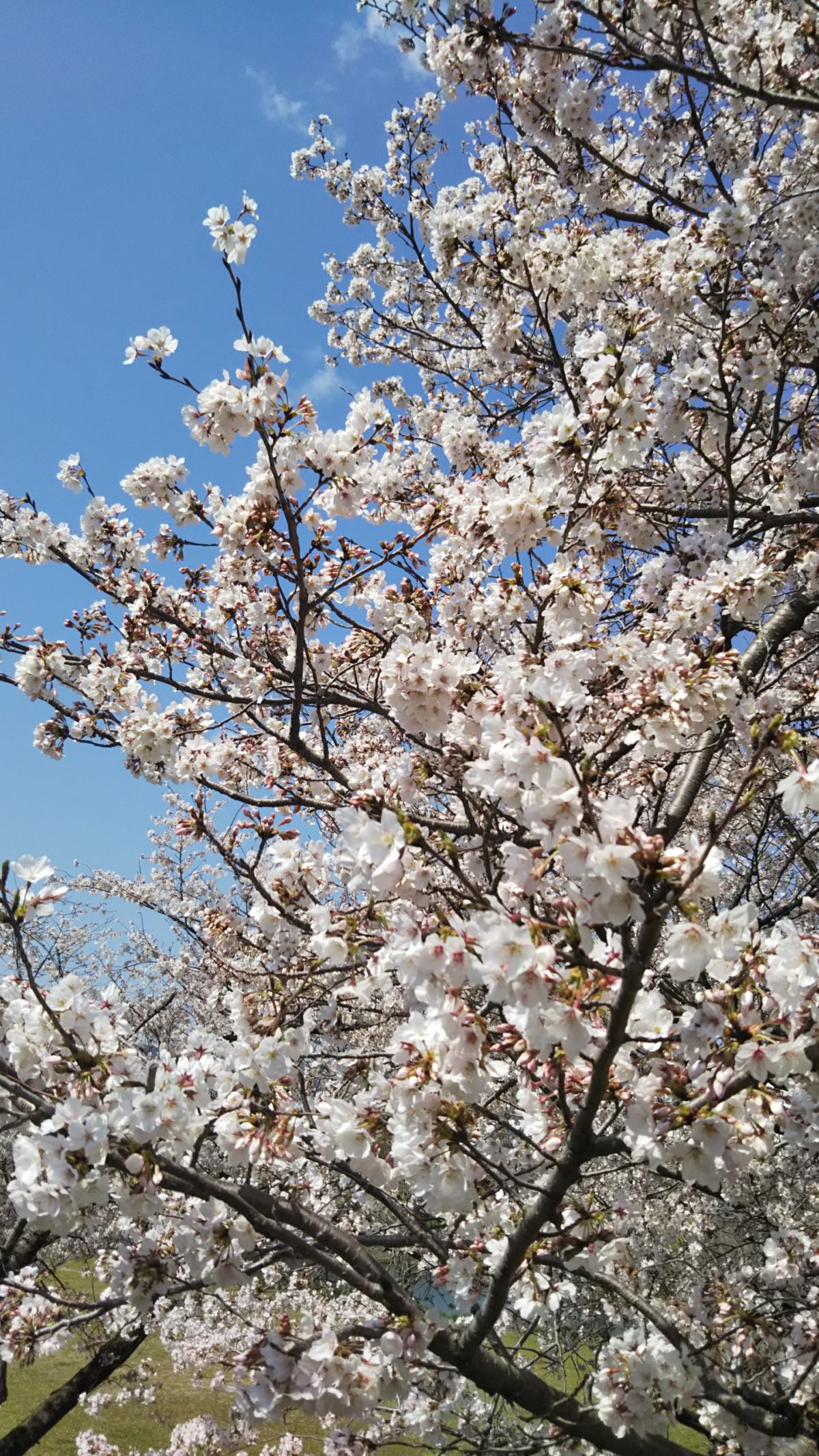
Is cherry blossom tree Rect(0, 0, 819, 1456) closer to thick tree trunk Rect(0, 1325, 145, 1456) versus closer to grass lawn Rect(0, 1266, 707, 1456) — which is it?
thick tree trunk Rect(0, 1325, 145, 1456)

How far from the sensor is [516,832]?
3098 millimetres

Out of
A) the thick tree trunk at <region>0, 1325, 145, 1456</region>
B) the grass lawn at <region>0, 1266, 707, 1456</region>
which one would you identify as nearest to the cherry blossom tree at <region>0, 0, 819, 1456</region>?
the thick tree trunk at <region>0, 1325, 145, 1456</region>

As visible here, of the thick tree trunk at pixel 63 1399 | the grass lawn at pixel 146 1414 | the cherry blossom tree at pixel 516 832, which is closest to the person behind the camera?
the cherry blossom tree at pixel 516 832

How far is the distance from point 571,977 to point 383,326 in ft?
30.5

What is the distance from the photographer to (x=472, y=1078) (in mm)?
2025

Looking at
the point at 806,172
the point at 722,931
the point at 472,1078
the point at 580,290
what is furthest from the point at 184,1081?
the point at 806,172

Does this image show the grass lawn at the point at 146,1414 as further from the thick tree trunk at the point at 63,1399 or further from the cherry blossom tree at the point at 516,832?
the cherry blossom tree at the point at 516,832

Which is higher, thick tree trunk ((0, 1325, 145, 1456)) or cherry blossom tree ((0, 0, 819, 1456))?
cherry blossom tree ((0, 0, 819, 1456))

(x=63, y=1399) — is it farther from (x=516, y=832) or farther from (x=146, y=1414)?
(x=516, y=832)

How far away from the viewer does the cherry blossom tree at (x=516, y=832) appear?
2.02 metres

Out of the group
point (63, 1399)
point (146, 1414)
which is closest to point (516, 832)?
point (63, 1399)

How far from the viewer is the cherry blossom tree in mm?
2021

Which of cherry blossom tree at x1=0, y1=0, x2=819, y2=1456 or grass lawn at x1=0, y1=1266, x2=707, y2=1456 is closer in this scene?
cherry blossom tree at x1=0, y1=0, x2=819, y2=1456

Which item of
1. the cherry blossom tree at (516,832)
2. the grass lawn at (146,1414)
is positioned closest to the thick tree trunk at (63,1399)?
the grass lawn at (146,1414)
